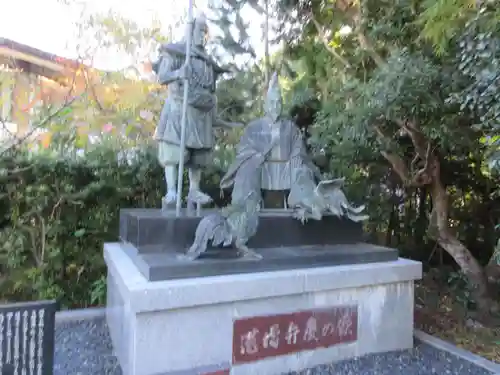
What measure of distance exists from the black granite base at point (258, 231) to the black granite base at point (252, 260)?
0.29 ft

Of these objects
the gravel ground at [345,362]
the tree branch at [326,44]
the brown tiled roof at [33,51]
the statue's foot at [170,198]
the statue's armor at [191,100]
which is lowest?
the gravel ground at [345,362]

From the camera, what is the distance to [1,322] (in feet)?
7.89

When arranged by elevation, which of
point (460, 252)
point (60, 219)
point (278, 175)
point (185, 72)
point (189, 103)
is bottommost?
point (460, 252)

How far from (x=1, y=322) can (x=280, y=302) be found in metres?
1.88

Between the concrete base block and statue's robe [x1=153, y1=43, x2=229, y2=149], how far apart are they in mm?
1315

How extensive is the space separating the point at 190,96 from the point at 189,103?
0.26 feet

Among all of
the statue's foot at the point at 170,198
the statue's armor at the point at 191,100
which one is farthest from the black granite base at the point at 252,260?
the statue's armor at the point at 191,100

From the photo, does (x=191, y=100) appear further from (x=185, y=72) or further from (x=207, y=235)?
(x=207, y=235)

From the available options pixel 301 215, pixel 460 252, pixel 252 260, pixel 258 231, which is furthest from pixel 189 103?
pixel 460 252

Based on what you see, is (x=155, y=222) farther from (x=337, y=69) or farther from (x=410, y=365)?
(x=337, y=69)

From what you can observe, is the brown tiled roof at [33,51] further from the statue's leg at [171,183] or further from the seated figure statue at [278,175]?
the seated figure statue at [278,175]

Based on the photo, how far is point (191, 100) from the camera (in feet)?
13.4

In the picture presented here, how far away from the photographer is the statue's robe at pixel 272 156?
416cm

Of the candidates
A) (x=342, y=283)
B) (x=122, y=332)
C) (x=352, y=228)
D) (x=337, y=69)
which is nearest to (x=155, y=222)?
(x=122, y=332)
